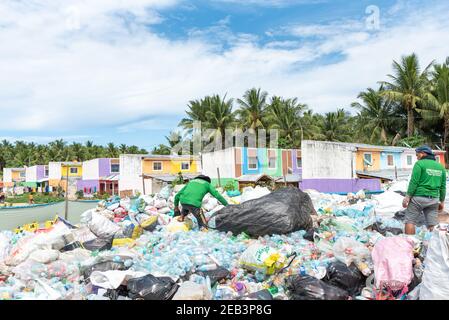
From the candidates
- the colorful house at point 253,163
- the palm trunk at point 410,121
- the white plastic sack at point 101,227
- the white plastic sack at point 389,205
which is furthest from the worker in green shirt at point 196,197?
the palm trunk at point 410,121

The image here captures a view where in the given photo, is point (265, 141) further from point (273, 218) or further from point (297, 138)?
point (273, 218)

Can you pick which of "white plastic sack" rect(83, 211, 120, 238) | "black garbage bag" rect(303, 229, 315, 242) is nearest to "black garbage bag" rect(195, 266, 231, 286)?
"black garbage bag" rect(303, 229, 315, 242)

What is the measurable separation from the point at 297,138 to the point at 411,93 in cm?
918

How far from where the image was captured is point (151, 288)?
3.27m

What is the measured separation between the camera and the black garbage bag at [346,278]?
3379mm

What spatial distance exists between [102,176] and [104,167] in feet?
2.83

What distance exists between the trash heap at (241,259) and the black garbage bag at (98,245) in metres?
0.02

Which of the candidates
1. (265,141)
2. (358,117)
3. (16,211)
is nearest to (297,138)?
(265,141)

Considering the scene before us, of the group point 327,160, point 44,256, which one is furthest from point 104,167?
point 44,256

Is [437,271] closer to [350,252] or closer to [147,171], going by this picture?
[350,252]

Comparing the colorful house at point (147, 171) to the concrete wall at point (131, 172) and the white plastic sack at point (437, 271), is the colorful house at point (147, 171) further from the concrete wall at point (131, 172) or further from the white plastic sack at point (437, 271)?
the white plastic sack at point (437, 271)

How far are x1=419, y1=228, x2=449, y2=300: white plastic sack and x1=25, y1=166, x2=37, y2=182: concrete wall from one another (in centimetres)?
4767

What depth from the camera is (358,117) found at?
32.3 metres

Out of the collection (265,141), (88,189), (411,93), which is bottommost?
(88,189)
